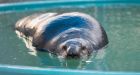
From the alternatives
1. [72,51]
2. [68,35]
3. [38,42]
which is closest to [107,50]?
[68,35]

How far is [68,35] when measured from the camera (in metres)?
5.19

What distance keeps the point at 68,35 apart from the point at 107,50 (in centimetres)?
50

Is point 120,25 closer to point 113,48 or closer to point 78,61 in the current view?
point 113,48

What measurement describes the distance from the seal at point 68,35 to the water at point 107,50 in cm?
12

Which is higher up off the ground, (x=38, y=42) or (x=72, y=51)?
(x=72, y=51)

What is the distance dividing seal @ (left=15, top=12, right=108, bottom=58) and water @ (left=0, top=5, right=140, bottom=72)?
0.41 ft

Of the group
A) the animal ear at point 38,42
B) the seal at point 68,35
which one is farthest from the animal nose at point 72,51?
the animal ear at point 38,42

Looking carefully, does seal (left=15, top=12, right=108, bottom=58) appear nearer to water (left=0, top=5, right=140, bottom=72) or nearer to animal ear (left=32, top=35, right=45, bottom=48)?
animal ear (left=32, top=35, right=45, bottom=48)

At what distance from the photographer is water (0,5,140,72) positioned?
4.51m

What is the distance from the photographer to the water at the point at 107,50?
4.51 meters

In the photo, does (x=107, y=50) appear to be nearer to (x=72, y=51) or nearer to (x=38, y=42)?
(x=72, y=51)

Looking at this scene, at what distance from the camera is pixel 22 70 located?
355 centimetres

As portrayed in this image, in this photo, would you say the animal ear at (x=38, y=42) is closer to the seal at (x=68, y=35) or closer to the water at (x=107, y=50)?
the seal at (x=68, y=35)

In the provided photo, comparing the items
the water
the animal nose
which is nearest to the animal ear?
the water
